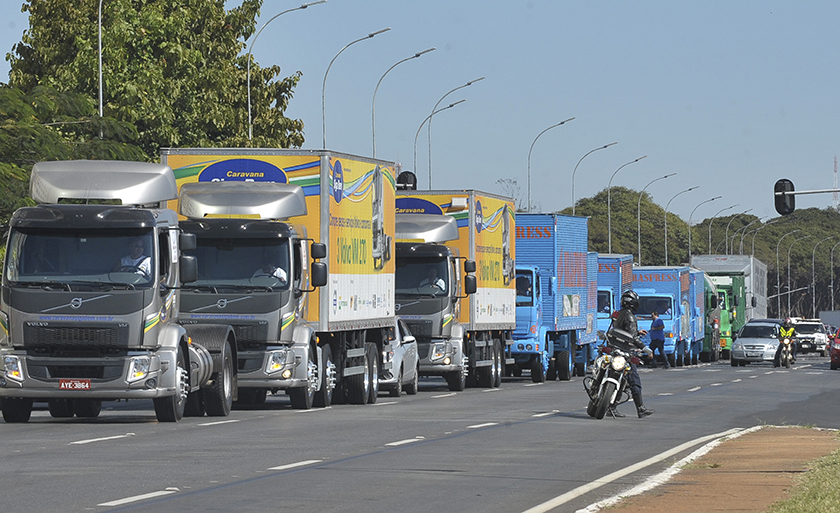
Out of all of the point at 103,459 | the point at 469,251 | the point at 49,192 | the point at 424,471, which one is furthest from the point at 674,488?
the point at 469,251

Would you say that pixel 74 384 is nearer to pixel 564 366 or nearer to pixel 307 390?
pixel 307 390

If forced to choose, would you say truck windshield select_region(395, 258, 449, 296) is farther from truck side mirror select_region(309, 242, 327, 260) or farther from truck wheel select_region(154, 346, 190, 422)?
truck wheel select_region(154, 346, 190, 422)

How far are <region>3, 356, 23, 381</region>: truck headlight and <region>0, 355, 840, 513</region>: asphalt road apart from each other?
685 millimetres

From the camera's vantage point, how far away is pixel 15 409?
2053 cm

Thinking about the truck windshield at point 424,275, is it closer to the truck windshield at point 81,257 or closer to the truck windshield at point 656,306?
the truck windshield at point 81,257

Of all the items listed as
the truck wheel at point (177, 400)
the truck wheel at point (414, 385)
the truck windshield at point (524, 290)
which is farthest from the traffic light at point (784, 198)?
the truck wheel at point (177, 400)

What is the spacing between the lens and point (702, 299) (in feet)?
204

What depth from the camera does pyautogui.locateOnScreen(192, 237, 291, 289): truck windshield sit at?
22422mm

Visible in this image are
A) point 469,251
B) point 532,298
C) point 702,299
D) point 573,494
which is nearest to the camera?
point 573,494

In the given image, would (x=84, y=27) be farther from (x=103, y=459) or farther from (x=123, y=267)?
(x=103, y=459)

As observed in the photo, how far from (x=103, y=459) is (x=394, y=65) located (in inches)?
1504

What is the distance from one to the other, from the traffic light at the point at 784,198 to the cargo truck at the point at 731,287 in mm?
22579

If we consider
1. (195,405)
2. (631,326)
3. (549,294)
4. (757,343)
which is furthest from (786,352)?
(195,405)

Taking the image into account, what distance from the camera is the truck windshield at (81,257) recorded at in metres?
19.2
